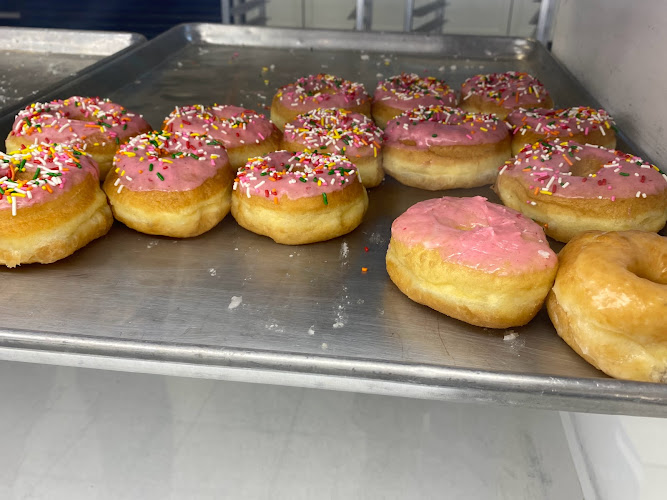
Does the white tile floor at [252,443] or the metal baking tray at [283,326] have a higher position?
the metal baking tray at [283,326]

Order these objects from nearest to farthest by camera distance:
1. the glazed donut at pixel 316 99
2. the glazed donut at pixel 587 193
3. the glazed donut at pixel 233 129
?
1. the glazed donut at pixel 587 193
2. the glazed donut at pixel 233 129
3. the glazed donut at pixel 316 99

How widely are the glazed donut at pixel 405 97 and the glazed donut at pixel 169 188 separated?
1.23 metres

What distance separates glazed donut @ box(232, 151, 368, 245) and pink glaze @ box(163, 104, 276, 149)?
0.40 m

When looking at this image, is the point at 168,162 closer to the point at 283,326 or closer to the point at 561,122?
the point at 283,326

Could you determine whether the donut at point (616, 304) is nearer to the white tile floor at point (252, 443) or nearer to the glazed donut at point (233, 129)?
the white tile floor at point (252, 443)

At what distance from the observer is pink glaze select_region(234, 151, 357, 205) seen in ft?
7.25

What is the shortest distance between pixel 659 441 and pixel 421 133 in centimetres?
157

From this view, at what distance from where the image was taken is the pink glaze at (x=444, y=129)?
2650mm

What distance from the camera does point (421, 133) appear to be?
8.79 ft

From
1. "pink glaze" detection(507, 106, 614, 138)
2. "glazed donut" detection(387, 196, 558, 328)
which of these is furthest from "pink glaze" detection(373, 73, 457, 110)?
"glazed donut" detection(387, 196, 558, 328)

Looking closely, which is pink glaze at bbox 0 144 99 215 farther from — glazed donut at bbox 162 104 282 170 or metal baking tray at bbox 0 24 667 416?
glazed donut at bbox 162 104 282 170

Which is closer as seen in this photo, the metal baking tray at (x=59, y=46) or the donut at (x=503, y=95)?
the donut at (x=503, y=95)

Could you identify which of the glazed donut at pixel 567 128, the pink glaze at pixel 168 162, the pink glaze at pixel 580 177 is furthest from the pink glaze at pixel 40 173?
the glazed donut at pixel 567 128

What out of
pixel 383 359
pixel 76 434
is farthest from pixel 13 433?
pixel 383 359
